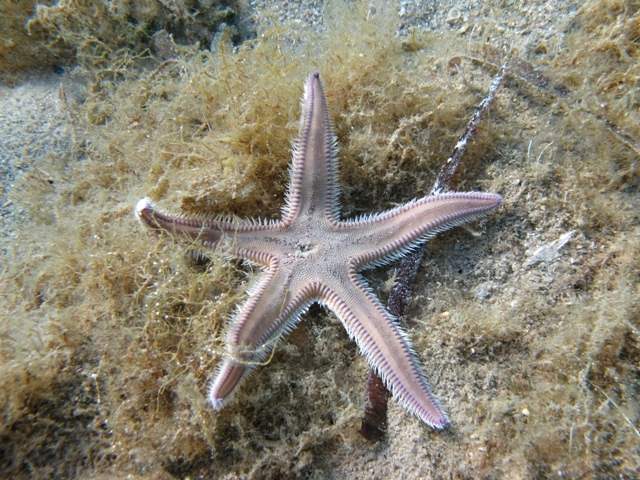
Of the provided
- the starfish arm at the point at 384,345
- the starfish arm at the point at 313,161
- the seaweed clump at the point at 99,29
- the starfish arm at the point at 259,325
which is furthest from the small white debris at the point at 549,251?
the seaweed clump at the point at 99,29

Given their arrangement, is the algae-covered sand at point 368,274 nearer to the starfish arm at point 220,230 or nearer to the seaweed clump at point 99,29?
the starfish arm at point 220,230

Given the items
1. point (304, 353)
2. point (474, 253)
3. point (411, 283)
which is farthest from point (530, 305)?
point (304, 353)

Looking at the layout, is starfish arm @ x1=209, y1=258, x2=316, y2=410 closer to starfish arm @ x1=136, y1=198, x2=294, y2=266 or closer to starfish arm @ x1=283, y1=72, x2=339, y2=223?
starfish arm @ x1=136, y1=198, x2=294, y2=266

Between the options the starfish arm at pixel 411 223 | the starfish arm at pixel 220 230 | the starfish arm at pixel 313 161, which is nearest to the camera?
the starfish arm at pixel 220 230

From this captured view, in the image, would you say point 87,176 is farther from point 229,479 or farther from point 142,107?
point 229,479

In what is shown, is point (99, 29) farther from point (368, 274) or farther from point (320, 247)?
point (368, 274)

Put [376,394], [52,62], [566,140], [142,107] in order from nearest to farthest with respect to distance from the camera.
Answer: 1. [376,394]
2. [566,140]
3. [142,107]
4. [52,62]

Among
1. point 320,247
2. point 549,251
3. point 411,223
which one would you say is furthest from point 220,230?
point 549,251
